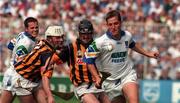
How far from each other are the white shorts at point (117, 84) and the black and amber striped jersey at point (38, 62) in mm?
1147

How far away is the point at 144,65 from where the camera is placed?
2241 cm

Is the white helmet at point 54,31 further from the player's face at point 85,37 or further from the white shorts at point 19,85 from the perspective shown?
the white shorts at point 19,85

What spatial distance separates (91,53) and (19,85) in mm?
1709

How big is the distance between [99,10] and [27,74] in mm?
13251

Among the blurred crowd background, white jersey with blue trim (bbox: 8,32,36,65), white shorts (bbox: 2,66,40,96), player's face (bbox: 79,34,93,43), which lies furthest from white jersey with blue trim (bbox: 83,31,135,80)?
the blurred crowd background

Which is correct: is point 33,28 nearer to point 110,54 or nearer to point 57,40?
point 57,40

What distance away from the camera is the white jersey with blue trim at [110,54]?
11.8 m

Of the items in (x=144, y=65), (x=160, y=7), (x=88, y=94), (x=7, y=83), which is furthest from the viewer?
(x=160, y=7)

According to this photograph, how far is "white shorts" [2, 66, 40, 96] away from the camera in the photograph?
12.7 meters

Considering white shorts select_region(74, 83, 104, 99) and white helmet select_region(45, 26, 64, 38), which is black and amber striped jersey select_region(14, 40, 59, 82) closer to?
white helmet select_region(45, 26, 64, 38)

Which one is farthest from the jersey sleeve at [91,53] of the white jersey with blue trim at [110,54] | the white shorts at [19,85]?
the white shorts at [19,85]

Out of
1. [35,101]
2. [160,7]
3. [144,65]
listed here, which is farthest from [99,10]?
[35,101]

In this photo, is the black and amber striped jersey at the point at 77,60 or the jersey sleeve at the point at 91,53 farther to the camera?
the black and amber striped jersey at the point at 77,60

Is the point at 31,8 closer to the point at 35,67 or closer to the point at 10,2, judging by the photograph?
the point at 10,2
